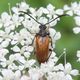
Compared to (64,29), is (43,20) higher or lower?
lower

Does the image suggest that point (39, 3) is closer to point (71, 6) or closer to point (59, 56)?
point (71, 6)

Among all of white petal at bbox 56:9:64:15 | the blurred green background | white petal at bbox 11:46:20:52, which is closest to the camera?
white petal at bbox 11:46:20:52

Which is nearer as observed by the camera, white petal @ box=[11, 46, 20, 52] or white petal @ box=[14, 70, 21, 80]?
white petal @ box=[14, 70, 21, 80]

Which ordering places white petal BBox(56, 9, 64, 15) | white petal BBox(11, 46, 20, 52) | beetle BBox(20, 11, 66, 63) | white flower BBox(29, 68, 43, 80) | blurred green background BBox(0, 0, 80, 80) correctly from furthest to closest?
1. blurred green background BBox(0, 0, 80, 80)
2. white petal BBox(56, 9, 64, 15)
3. white petal BBox(11, 46, 20, 52)
4. beetle BBox(20, 11, 66, 63)
5. white flower BBox(29, 68, 43, 80)

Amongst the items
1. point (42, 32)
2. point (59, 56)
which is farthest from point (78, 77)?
point (42, 32)

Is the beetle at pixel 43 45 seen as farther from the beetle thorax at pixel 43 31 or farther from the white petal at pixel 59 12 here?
the white petal at pixel 59 12

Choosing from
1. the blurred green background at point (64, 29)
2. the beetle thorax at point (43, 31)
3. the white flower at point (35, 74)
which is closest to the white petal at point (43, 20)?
the beetle thorax at point (43, 31)

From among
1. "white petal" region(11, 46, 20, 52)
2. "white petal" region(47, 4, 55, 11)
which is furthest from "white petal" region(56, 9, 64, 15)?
"white petal" region(11, 46, 20, 52)

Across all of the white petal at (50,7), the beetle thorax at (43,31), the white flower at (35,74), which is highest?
the white petal at (50,7)

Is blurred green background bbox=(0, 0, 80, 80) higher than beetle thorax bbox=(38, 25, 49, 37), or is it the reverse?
blurred green background bbox=(0, 0, 80, 80)

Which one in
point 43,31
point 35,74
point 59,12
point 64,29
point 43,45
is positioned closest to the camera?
point 35,74

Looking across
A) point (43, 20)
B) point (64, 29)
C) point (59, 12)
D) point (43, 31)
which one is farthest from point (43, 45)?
point (64, 29)

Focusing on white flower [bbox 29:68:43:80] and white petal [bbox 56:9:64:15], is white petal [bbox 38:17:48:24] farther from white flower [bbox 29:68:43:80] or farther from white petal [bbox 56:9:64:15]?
white flower [bbox 29:68:43:80]

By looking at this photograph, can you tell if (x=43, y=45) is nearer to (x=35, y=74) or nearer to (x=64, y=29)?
(x=35, y=74)
